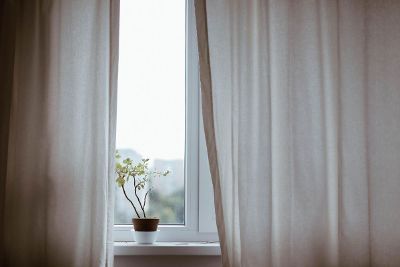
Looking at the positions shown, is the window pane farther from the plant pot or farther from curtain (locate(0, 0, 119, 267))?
Result: curtain (locate(0, 0, 119, 267))

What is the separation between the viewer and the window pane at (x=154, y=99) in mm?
2539

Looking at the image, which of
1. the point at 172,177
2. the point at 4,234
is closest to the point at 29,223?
the point at 4,234

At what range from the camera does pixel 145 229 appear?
2377mm

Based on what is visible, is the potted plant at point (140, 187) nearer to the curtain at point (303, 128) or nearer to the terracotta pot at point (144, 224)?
the terracotta pot at point (144, 224)

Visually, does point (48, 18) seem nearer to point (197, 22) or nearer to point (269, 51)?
point (197, 22)

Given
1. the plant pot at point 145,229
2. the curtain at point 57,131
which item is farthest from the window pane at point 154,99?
the curtain at point 57,131

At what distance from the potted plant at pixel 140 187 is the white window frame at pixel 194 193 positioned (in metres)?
0.11

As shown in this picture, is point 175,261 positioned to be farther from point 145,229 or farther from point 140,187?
point 140,187

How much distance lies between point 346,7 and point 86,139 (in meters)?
1.33

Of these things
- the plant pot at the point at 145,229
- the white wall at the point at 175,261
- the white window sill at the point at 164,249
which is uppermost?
the plant pot at the point at 145,229

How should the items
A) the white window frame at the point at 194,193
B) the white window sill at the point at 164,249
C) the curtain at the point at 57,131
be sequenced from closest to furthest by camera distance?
the curtain at the point at 57,131, the white window sill at the point at 164,249, the white window frame at the point at 194,193

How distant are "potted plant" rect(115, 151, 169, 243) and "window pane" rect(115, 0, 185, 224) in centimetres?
3

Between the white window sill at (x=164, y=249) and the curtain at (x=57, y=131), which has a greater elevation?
the curtain at (x=57, y=131)

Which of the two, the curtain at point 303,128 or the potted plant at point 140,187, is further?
the potted plant at point 140,187
